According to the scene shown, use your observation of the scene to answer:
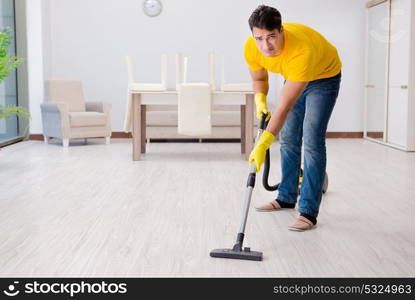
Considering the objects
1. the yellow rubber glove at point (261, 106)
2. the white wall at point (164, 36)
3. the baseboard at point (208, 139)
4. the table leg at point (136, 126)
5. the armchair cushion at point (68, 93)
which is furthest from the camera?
the white wall at point (164, 36)

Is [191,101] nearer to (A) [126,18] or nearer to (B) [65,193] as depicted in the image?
(B) [65,193]

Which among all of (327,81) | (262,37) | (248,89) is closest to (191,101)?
(248,89)

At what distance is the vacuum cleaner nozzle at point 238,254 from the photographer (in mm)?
2523

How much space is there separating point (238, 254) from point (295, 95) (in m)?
0.70

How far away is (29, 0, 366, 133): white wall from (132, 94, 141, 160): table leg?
9.27 ft

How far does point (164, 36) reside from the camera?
28.7 feet

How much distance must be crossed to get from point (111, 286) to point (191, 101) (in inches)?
153

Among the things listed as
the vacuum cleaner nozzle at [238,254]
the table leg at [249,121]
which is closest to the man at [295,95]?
the vacuum cleaner nozzle at [238,254]

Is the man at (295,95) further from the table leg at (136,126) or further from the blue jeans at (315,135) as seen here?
the table leg at (136,126)

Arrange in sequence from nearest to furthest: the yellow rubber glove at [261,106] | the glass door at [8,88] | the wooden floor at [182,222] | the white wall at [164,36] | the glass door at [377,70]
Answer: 1. the wooden floor at [182,222]
2. the yellow rubber glove at [261,106]
3. the glass door at [8,88]
4. the glass door at [377,70]
5. the white wall at [164,36]

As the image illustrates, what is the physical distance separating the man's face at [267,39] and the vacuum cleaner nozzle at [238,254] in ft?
2.67

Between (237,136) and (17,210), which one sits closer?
(17,210)

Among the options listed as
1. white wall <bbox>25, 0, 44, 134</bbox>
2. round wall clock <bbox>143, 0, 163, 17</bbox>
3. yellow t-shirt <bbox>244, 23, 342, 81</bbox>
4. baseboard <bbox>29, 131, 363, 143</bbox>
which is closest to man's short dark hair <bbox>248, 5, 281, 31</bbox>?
yellow t-shirt <bbox>244, 23, 342, 81</bbox>

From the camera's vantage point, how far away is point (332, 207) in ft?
12.1
